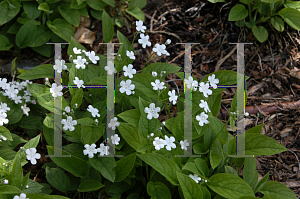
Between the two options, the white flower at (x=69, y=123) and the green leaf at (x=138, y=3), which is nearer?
the white flower at (x=69, y=123)

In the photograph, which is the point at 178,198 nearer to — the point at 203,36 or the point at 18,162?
the point at 18,162

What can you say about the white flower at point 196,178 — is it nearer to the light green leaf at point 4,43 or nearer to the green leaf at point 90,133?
the green leaf at point 90,133

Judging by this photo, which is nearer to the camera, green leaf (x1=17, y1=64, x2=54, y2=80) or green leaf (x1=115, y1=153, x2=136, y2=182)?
green leaf (x1=115, y1=153, x2=136, y2=182)

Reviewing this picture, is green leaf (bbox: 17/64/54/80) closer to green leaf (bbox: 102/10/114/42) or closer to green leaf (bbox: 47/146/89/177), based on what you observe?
green leaf (bbox: 102/10/114/42)

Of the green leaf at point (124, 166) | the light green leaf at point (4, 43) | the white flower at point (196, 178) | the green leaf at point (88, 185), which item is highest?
the light green leaf at point (4, 43)

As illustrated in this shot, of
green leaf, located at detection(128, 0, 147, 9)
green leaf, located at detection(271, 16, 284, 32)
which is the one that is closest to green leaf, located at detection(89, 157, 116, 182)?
green leaf, located at detection(128, 0, 147, 9)

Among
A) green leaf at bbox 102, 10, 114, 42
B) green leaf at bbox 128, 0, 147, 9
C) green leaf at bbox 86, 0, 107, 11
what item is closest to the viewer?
green leaf at bbox 102, 10, 114, 42

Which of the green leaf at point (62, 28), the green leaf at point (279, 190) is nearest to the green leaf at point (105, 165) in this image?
the green leaf at point (279, 190)
